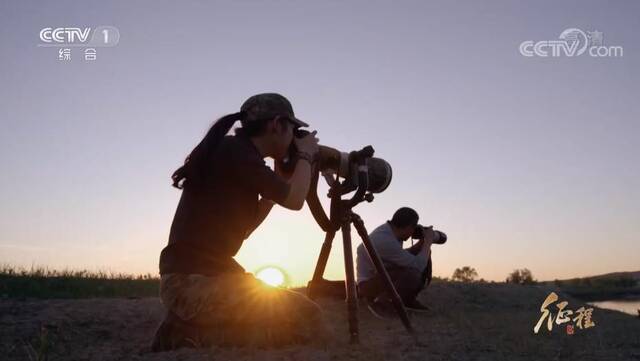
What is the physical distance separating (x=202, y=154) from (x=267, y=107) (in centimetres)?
57

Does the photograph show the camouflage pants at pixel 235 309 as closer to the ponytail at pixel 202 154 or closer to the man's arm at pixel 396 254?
the ponytail at pixel 202 154

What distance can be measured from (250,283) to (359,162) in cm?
133

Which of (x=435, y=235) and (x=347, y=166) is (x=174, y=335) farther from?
(x=435, y=235)

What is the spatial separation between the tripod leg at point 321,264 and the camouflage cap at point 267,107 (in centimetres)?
124

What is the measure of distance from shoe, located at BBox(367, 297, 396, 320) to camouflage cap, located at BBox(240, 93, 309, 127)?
3.44m

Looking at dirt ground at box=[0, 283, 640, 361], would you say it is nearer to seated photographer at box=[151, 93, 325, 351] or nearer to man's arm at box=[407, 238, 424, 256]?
seated photographer at box=[151, 93, 325, 351]

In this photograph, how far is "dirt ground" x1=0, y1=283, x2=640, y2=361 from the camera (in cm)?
381

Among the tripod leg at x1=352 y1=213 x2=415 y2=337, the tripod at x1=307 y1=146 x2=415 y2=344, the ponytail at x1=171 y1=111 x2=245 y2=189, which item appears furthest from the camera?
the tripod leg at x1=352 y1=213 x2=415 y2=337

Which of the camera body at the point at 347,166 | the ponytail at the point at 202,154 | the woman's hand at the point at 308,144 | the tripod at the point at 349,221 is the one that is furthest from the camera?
the tripod at the point at 349,221

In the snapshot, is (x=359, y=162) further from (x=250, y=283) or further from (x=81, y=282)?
(x=81, y=282)

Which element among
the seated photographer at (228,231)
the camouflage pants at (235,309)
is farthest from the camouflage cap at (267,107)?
the camouflage pants at (235,309)

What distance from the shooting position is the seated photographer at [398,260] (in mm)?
6777

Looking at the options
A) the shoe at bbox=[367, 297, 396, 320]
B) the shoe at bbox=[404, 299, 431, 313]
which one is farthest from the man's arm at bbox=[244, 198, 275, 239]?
the shoe at bbox=[404, 299, 431, 313]

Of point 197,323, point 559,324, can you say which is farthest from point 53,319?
point 559,324
